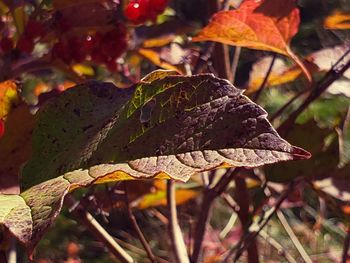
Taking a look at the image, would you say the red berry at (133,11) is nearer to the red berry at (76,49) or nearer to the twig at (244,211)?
the red berry at (76,49)

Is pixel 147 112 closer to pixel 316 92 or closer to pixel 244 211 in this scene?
pixel 316 92

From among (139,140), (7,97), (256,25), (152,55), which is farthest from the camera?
(152,55)

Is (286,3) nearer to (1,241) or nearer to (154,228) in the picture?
(1,241)

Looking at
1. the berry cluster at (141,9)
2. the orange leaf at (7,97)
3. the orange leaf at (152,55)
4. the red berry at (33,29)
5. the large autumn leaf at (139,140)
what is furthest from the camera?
the orange leaf at (152,55)

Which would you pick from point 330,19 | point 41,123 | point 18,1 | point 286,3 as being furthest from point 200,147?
point 330,19

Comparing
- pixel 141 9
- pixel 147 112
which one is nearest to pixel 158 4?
pixel 141 9

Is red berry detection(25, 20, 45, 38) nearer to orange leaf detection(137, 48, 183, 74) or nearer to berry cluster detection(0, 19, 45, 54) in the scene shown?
berry cluster detection(0, 19, 45, 54)

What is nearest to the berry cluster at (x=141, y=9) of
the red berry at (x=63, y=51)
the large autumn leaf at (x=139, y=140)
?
the red berry at (x=63, y=51)
